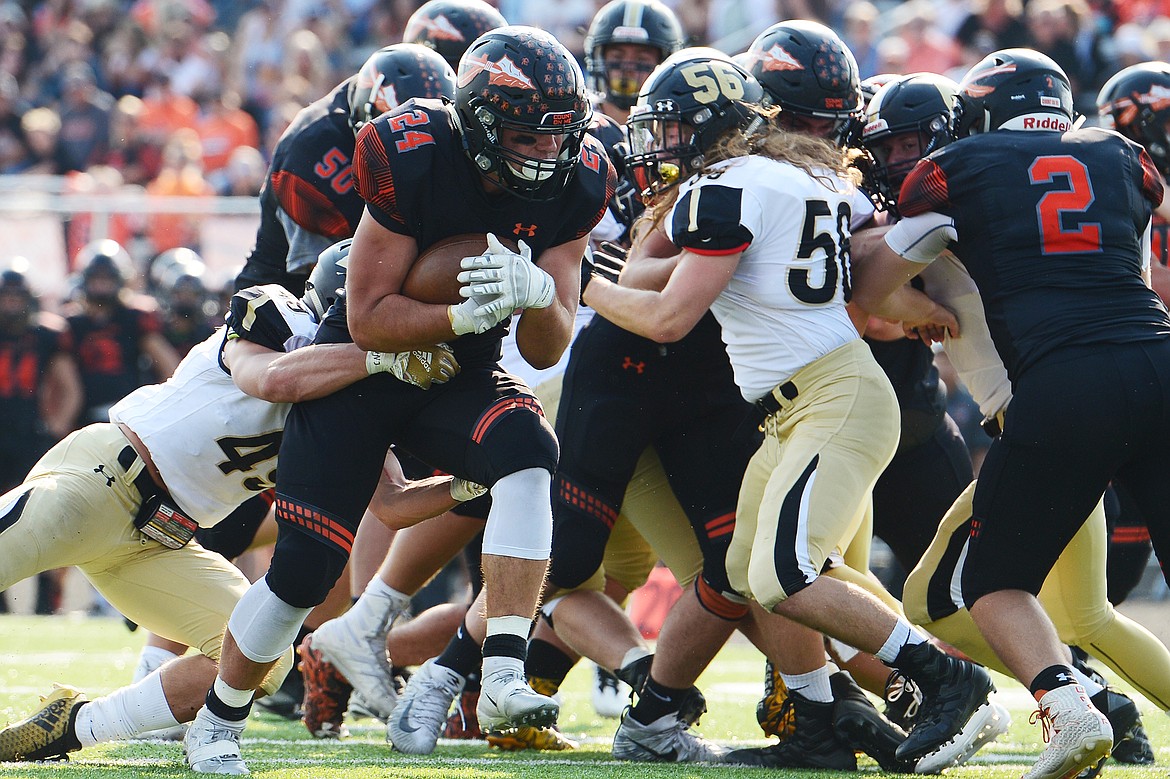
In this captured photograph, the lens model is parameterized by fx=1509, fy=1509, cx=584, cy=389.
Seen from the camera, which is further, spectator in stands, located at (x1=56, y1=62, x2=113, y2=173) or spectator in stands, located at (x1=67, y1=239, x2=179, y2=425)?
spectator in stands, located at (x1=56, y1=62, x2=113, y2=173)

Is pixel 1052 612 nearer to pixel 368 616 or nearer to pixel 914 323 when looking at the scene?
pixel 914 323

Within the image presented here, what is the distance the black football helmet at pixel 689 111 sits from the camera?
4.32 meters

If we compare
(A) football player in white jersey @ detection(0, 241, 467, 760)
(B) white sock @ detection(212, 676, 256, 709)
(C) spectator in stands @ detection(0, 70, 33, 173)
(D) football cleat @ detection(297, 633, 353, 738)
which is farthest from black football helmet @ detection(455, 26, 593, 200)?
(C) spectator in stands @ detection(0, 70, 33, 173)

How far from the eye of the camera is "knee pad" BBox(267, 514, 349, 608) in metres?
3.71

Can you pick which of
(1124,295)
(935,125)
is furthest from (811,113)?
(1124,295)

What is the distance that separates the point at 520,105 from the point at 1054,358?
1425 mm

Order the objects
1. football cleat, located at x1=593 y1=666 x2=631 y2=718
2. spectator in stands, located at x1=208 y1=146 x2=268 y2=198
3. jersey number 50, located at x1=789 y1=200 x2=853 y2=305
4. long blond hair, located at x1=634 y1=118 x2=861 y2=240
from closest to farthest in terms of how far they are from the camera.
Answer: jersey number 50, located at x1=789 y1=200 x2=853 y2=305 → long blond hair, located at x1=634 y1=118 x2=861 y2=240 → football cleat, located at x1=593 y1=666 x2=631 y2=718 → spectator in stands, located at x1=208 y1=146 x2=268 y2=198

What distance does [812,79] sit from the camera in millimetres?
4699

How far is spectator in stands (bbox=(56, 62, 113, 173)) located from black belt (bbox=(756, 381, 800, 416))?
941cm

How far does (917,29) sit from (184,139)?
5.72 m

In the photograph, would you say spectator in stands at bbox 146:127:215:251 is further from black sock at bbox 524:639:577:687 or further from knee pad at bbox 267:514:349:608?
knee pad at bbox 267:514:349:608

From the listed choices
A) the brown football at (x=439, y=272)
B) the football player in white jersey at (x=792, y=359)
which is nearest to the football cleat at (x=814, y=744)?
the football player in white jersey at (x=792, y=359)

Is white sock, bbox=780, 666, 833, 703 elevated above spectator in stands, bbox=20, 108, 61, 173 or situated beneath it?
elevated above

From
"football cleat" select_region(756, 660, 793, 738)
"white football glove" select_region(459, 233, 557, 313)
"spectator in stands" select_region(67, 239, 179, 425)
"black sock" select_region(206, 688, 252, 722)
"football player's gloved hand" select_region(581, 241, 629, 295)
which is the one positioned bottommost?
"spectator in stands" select_region(67, 239, 179, 425)
